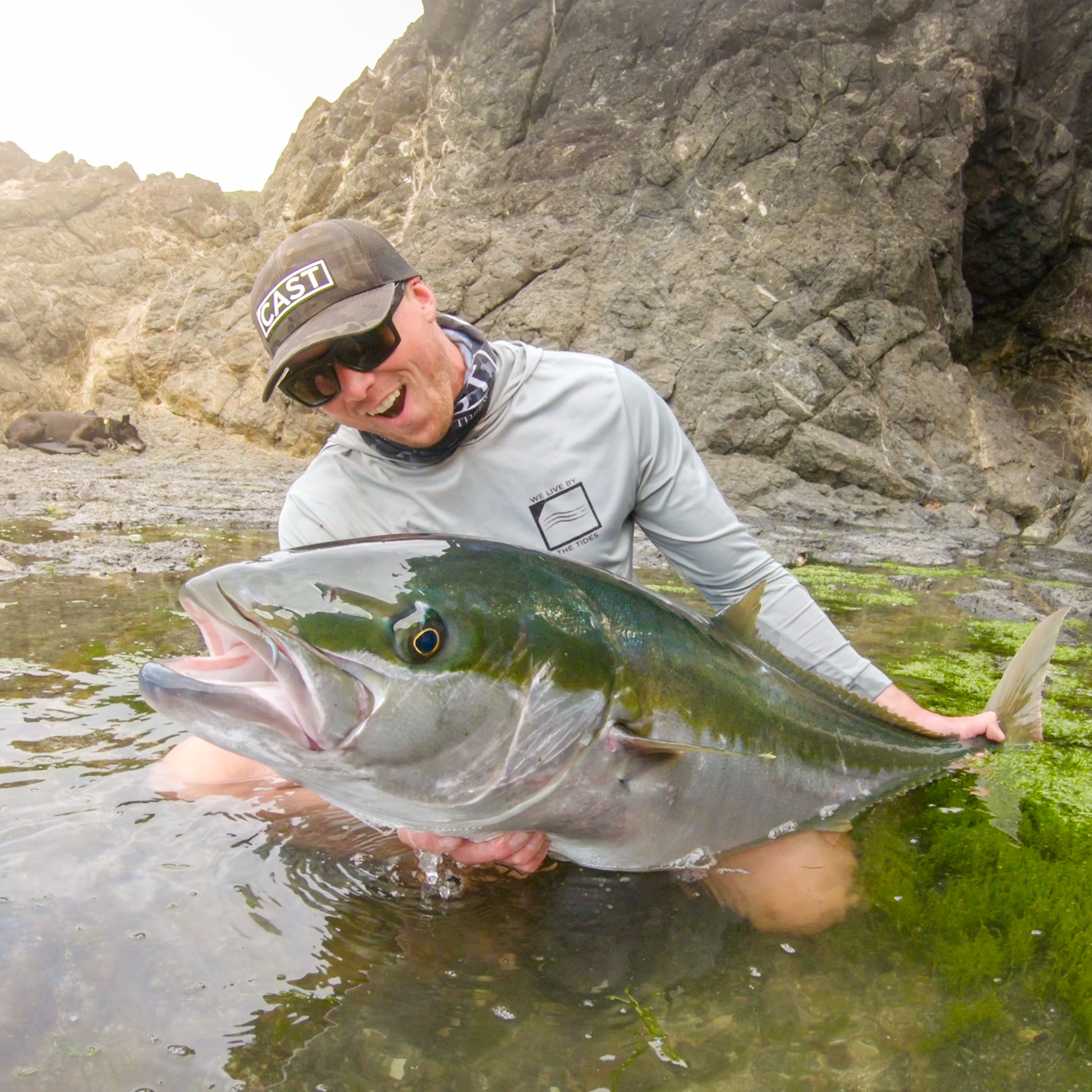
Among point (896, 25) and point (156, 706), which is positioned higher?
point (896, 25)

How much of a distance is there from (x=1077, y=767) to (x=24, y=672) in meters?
3.69

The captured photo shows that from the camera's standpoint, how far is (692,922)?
2008mm

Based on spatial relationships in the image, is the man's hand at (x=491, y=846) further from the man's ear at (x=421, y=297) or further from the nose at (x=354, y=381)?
the man's ear at (x=421, y=297)

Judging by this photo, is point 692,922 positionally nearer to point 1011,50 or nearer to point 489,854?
point 489,854

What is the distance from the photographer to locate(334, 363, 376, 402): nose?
7.81 ft

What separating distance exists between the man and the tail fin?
0.07 m

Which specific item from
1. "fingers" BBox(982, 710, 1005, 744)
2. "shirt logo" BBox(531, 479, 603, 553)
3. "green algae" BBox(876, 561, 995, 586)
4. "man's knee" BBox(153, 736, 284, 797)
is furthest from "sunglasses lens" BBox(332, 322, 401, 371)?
"green algae" BBox(876, 561, 995, 586)

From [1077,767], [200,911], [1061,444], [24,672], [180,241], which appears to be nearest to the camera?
[200,911]

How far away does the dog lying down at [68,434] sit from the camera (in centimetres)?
1362

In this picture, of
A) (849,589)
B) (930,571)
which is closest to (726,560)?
(849,589)

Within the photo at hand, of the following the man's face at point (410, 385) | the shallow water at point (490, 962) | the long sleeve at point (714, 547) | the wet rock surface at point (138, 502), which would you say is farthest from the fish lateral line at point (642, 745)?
the wet rock surface at point (138, 502)

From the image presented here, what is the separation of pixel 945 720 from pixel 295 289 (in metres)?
2.28

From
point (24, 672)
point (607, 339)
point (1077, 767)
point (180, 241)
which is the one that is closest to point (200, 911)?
point (24, 672)

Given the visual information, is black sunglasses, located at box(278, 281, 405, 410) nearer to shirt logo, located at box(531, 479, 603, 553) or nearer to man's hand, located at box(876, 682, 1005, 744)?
shirt logo, located at box(531, 479, 603, 553)
